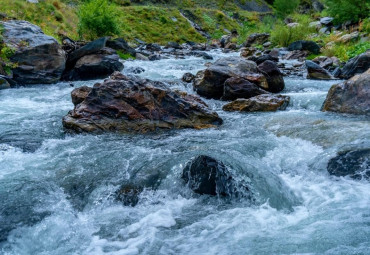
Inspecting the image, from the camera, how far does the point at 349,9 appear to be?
23188mm

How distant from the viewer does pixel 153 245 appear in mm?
4055

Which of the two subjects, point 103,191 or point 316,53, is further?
point 316,53

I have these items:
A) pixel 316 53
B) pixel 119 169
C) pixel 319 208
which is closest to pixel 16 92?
pixel 119 169

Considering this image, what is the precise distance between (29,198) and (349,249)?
436cm

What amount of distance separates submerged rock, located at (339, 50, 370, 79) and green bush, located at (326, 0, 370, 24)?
11121mm

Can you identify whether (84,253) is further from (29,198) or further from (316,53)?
(316,53)

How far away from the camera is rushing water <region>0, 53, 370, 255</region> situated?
4.09 metres

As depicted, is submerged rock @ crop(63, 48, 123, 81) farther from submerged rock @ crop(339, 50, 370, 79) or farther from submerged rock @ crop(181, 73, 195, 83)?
submerged rock @ crop(339, 50, 370, 79)

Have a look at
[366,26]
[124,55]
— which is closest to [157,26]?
[124,55]

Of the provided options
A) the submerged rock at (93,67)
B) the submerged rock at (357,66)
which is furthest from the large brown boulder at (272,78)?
the submerged rock at (93,67)

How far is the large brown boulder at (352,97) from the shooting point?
8525mm

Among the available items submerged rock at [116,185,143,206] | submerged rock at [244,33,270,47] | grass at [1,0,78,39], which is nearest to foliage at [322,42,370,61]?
submerged rock at [244,33,270,47]

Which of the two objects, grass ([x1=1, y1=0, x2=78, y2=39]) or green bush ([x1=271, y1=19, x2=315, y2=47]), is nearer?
grass ([x1=1, y1=0, x2=78, y2=39])

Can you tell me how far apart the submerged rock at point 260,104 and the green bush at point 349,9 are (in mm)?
16137
